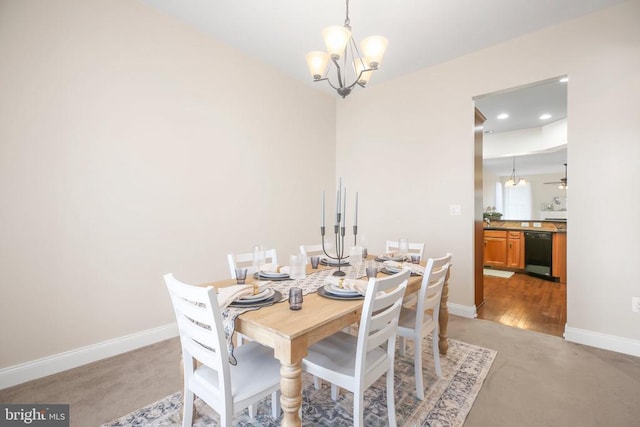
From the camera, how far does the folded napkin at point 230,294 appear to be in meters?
1.34

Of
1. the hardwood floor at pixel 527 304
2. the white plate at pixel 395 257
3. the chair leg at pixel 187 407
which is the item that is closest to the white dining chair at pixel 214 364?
the chair leg at pixel 187 407

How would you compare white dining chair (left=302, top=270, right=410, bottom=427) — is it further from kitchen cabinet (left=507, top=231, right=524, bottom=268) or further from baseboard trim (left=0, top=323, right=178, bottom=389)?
kitchen cabinet (left=507, top=231, right=524, bottom=268)

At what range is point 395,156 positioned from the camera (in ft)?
12.3

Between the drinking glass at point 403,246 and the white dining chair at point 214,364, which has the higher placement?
the drinking glass at point 403,246

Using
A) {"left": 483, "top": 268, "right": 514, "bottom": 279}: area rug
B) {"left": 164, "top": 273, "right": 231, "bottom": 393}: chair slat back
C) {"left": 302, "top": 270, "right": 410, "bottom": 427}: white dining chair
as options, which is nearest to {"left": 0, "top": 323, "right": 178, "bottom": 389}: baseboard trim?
{"left": 164, "top": 273, "right": 231, "bottom": 393}: chair slat back

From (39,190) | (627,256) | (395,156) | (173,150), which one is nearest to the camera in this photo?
(39,190)

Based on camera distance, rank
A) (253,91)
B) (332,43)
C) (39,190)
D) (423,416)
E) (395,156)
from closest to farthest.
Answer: (423,416) → (332,43) → (39,190) → (253,91) → (395,156)

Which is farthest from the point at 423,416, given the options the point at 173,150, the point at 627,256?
the point at 173,150

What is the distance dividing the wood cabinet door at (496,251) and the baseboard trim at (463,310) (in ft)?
9.49

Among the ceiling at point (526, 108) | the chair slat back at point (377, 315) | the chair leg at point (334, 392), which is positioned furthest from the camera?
the ceiling at point (526, 108)

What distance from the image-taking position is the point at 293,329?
1119mm

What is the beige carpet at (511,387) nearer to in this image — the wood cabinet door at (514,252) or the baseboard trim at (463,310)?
the baseboard trim at (463,310)

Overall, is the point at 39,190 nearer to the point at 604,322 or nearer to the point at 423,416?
the point at 423,416

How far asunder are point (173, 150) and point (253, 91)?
1190mm
